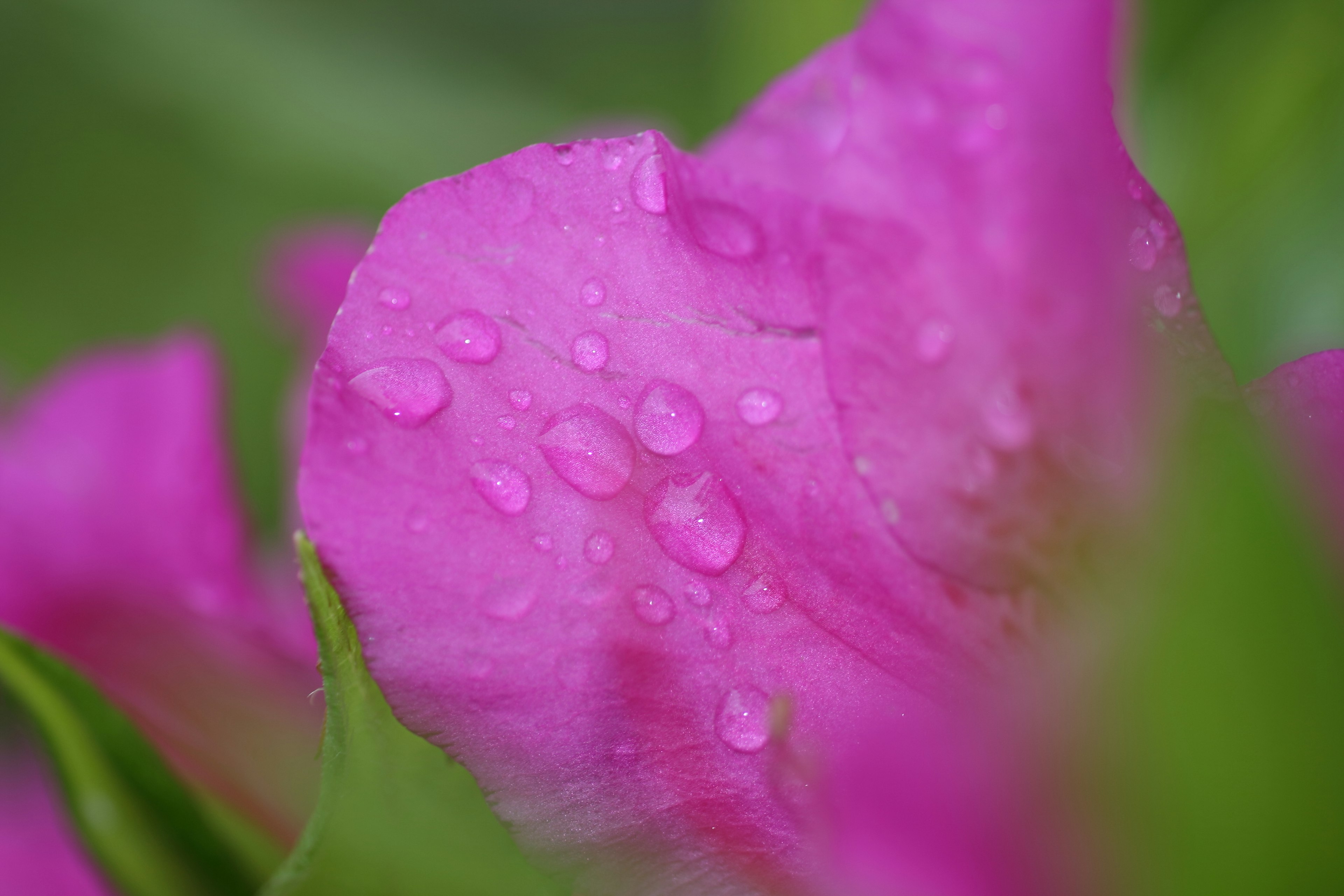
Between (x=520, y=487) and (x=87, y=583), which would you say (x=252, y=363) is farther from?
(x=520, y=487)

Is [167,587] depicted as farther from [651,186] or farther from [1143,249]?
[1143,249]

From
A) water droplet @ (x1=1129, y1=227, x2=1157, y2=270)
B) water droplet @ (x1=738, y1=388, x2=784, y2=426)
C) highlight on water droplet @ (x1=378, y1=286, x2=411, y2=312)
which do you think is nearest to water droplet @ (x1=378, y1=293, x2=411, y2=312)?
highlight on water droplet @ (x1=378, y1=286, x2=411, y2=312)

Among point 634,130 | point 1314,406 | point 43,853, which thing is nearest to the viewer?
point 1314,406

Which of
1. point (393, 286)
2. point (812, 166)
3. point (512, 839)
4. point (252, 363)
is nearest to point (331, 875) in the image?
point (512, 839)

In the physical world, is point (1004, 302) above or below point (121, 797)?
above

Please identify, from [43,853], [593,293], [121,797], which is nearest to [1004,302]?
[593,293]

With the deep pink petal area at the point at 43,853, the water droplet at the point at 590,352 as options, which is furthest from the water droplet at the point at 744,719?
the deep pink petal area at the point at 43,853
